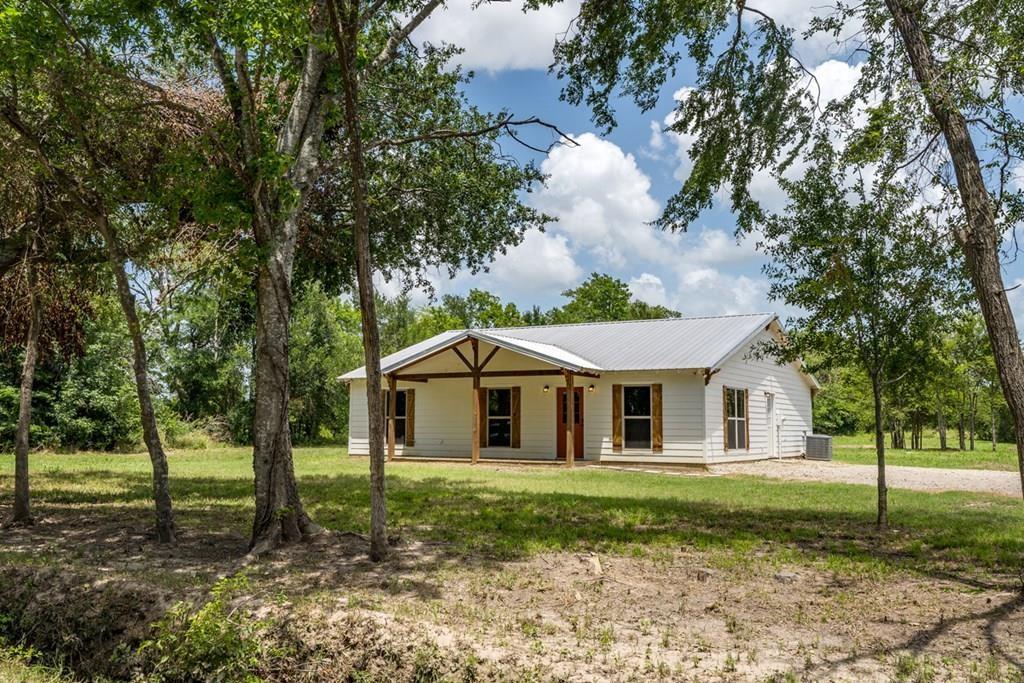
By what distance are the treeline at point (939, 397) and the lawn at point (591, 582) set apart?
175 centimetres

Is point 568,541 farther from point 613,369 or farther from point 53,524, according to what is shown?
point 613,369

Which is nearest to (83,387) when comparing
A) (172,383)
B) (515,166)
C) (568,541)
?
(172,383)

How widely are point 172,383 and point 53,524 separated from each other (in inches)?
859

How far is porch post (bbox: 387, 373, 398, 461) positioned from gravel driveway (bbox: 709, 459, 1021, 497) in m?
8.72

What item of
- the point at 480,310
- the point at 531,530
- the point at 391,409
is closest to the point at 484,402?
the point at 391,409

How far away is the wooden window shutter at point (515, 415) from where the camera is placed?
21.3 meters

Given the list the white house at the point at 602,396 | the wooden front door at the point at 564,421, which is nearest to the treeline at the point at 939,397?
the white house at the point at 602,396

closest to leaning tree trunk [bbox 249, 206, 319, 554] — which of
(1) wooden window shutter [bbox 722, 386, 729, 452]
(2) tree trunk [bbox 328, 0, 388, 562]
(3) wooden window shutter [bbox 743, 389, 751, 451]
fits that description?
(2) tree trunk [bbox 328, 0, 388, 562]

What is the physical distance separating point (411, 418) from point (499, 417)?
9.30 feet

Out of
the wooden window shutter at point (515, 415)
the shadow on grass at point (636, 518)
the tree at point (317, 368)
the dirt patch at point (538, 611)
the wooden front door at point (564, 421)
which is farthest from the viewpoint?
the tree at point (317, 368)

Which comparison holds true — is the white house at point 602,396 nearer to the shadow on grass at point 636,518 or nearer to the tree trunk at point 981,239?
the shadow on grass at point 636,518

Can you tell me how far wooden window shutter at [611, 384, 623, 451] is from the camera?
63.8 ft

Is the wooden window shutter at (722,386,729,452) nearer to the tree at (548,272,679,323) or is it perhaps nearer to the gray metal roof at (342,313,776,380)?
the gray metal roof at (342,313,776,380)

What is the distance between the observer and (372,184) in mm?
10867
